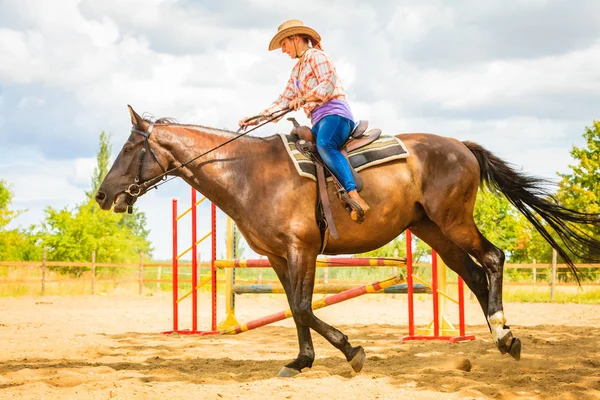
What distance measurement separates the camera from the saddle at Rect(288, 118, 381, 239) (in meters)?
5.83

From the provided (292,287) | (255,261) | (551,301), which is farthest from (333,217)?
(551,301)

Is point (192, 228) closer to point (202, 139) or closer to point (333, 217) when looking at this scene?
point (202, 139)

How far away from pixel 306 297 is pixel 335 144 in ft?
4.41

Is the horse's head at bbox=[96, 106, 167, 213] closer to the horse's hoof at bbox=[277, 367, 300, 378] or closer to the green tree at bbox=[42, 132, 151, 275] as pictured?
the horse's hoof at bbox=[277, 367, 300, 378]

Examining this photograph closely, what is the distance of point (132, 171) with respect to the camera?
20.4 feet

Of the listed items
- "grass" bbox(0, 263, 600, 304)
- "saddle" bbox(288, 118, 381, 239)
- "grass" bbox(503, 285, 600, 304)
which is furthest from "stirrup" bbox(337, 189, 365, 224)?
"grass" bbox(503, 285, 600, 304)

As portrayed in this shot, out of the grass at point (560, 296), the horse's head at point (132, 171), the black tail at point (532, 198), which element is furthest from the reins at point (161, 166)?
the grass at point (560, 296)

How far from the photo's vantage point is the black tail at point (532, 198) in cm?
667

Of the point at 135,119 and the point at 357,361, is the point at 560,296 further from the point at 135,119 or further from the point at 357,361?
the point at 135,119

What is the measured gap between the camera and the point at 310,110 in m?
6.26

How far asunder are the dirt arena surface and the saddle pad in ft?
5.80

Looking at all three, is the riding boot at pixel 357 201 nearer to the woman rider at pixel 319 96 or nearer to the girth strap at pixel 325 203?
the woman rider at pixel 319 96

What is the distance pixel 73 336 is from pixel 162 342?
151 cm

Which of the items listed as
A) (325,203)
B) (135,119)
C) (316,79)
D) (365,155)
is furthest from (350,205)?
(135,119)
